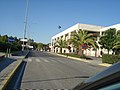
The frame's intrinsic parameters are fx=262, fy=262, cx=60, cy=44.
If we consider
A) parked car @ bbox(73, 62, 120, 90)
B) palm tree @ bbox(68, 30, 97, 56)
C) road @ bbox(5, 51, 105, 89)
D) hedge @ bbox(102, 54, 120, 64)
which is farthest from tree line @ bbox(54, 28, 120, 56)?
parked car @ bbox(73, 62, 120, 90)

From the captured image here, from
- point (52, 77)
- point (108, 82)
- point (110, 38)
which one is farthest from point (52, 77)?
point (110, 38)

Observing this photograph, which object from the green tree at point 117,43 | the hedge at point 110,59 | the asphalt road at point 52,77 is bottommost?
the asphalt road at point 52,77

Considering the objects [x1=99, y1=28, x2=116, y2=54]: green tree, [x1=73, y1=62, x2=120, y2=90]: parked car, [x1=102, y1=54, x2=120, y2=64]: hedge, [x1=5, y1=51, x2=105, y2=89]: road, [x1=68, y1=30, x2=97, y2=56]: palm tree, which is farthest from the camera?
[x1=99, y1=28, x2=116, y2=54]: green tree

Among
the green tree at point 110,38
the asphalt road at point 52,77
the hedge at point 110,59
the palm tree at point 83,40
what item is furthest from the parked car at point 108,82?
the green tree at point 110,38

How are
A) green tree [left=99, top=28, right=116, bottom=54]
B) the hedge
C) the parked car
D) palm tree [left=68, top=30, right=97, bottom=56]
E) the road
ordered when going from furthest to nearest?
green tree [left=99, top=28, right=116, bottom=54] < palm tree [left=68, top=30, right=97, bottom=56] < the hedge < the road < the parked car

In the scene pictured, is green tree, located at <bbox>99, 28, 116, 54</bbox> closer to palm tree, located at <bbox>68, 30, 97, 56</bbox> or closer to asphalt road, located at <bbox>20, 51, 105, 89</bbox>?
palm tree, located at <bbox>68, 30, 97, 56</bbox>

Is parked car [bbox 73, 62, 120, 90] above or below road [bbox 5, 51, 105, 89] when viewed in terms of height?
above

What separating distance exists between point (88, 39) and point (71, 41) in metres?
4.50

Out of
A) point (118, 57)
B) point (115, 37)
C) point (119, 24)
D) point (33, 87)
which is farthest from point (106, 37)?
point (33, 87)

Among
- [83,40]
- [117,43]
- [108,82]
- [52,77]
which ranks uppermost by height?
[83,40]

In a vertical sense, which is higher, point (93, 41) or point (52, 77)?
point (93, 41)

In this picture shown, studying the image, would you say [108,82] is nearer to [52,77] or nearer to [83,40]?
[52,77]

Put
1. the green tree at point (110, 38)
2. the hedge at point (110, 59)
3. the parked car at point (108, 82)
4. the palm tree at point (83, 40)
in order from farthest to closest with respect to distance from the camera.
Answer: the green tree at point (110, 38) → the palm tree at point (83, 40) → the hedge at point (110, 59) → the parked car at point (108, 82)

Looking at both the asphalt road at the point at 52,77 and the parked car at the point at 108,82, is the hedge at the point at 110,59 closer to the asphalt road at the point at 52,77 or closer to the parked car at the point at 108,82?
the asphalt road at the point at 52,77
